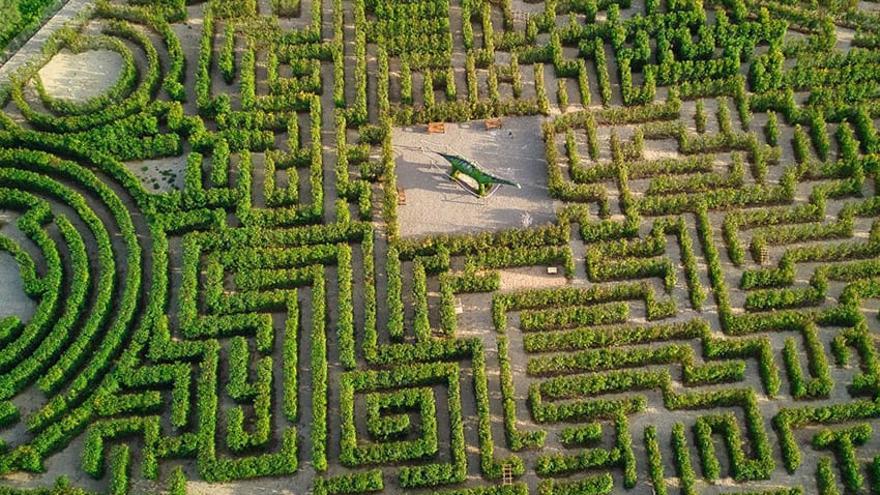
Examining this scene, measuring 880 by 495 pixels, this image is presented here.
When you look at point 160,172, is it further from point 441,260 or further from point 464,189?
point 464,189

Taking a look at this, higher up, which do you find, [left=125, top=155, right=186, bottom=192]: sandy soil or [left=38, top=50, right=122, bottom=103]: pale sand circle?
[left=38, top=50, right=122, bottom=103]: pale sand circle

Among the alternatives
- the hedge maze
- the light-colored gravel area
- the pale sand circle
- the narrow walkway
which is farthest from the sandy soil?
the light-colored gravel area

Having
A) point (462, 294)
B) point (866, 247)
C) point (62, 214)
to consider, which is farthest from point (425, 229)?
point (866, 247)

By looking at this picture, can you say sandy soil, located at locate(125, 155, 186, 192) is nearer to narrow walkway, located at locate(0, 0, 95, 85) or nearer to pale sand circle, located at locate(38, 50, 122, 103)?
pale sand circle, located at locate(38, 50, 122, 103)

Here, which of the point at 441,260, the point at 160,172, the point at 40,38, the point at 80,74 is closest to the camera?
the point at 441,260

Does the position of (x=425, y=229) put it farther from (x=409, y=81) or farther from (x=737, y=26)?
(x=737, y=26)

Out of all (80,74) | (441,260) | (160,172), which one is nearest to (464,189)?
(441,260)
